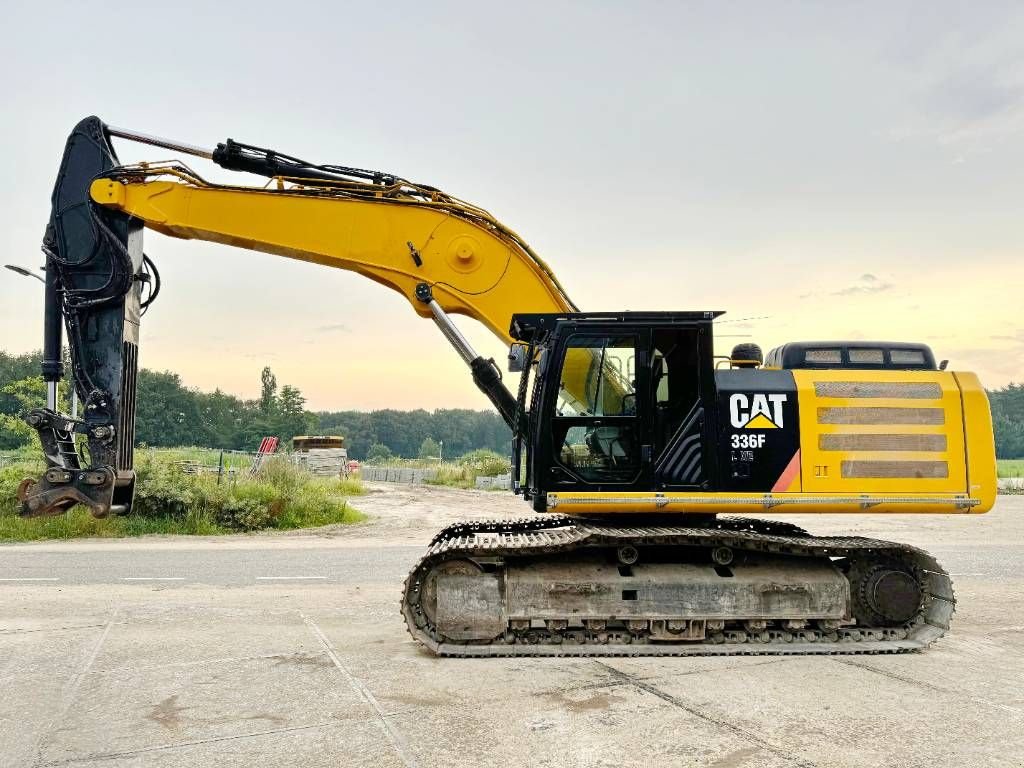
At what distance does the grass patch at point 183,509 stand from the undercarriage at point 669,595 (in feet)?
39.4

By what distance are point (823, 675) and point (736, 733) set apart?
5.89 ft

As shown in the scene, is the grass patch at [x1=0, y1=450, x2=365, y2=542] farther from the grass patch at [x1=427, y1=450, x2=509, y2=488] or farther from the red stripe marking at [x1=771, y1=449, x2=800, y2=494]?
the grass patch at [x1=427, y1=450, x2=509, y2=488]

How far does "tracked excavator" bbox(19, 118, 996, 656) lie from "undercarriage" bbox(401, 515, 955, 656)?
2 cm

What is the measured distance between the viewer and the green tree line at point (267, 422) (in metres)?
93.3

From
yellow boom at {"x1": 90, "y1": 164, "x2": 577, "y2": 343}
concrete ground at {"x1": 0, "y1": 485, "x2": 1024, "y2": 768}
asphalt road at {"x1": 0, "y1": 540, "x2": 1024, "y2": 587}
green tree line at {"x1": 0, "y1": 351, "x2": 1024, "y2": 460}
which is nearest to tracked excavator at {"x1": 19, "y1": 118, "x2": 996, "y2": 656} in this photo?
concrete ground at {"x1": 0, "y1": 485, "x2": 1024, "y2": 768}

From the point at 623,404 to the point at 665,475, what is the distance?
0.73 m

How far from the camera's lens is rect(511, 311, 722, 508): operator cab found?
752cm

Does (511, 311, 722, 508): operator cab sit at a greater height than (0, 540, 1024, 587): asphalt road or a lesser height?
greater

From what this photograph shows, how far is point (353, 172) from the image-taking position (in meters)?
8.99

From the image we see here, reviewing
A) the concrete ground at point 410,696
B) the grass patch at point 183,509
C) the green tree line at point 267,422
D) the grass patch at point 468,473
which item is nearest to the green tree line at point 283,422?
the green tree line at point 267,422

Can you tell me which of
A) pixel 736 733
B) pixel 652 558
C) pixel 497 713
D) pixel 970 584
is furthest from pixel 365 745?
pixel 970 584

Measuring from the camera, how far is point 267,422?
9538cm

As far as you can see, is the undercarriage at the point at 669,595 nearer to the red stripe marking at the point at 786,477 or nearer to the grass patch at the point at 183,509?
the red stripe marking at the point at 786,477

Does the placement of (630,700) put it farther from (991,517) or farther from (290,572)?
(991,517)
